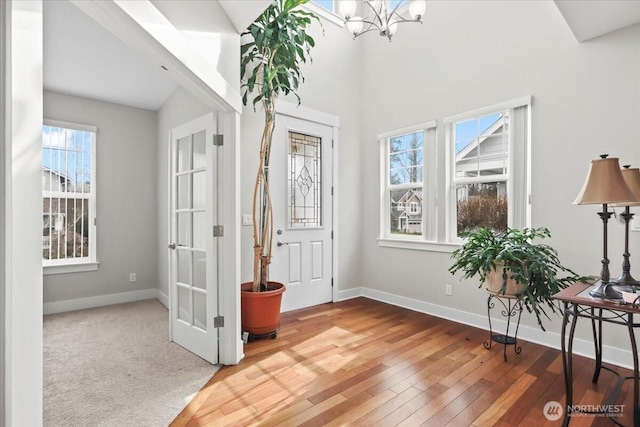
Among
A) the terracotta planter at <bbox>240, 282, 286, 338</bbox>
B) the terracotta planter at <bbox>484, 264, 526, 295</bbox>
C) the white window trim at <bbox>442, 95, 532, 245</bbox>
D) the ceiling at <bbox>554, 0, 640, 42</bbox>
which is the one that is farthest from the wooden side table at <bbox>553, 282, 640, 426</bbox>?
the terracotta planter at <bbox>240, 282, 286, 338</bbox>

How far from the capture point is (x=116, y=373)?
241 cm

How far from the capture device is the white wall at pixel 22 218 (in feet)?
2.91

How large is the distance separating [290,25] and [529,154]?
252 cm

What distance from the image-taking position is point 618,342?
2.49 m

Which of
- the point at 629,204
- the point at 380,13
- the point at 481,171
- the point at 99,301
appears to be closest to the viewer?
the point at 629,204

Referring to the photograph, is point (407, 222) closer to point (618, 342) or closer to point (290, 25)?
point (618, 342)

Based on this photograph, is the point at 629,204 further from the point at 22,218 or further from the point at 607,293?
the point at 22,218

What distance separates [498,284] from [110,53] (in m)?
4.13

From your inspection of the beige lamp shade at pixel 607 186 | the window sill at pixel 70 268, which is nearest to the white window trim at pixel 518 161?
the beige lamp shade at pixel 607 186

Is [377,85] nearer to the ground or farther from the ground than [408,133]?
farther from the ground

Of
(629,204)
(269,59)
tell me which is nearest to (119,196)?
(269,59)

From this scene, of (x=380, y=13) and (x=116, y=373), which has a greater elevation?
(x=380, y=13)

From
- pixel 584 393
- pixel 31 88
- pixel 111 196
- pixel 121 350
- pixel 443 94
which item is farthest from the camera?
pixel 111 196

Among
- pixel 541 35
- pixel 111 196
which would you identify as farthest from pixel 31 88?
pixel 111 196
